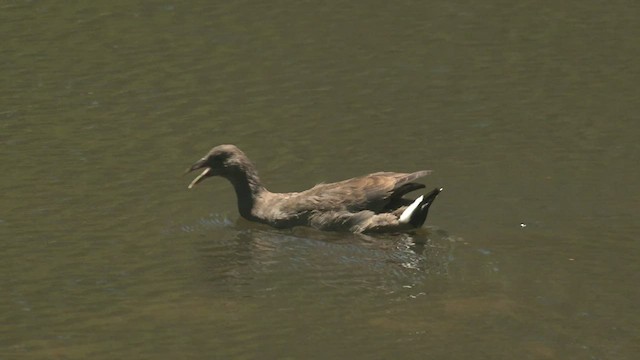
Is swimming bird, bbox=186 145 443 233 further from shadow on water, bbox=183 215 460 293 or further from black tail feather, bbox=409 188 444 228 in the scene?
shadow on water, bbox=183 215 460 293

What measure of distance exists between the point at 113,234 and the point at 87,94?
243 inches

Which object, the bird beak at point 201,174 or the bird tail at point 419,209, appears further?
the bird beak at point 201,174

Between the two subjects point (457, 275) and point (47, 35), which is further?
point (47, 35)

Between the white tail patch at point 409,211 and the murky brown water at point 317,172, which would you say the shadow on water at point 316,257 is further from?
the white tail patch at point 409,211

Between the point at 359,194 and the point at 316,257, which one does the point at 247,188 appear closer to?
the point at 359,194

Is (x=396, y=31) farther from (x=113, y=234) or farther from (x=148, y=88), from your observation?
(x=113, y=234)

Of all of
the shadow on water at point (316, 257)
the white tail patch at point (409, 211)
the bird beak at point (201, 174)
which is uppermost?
the bird beak at point (201, 174)

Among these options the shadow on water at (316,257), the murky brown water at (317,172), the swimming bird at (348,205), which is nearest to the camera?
the murky brown water at (317,172)

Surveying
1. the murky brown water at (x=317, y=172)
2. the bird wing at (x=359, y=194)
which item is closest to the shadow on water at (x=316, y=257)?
the murky brown water at (x=317, y=172)

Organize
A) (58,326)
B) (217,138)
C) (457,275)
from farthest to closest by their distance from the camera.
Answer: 1. (217,138)
2. (457,275)
3. (58,326)

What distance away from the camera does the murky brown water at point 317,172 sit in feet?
52.8

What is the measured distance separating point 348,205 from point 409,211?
3.20ft

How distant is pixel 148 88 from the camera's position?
25297mm

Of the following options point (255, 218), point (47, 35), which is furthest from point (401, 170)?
point (47, 35)
